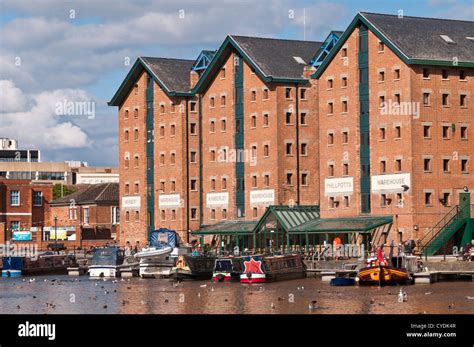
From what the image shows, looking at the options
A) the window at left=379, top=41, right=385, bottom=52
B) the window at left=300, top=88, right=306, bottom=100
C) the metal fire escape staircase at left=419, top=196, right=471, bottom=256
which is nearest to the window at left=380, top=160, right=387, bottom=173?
the metal fire escape staircase at left=419, top=196, right=471, bottom=256

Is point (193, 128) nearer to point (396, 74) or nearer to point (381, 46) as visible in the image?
point (381, 46)

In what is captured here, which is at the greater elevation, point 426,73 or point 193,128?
point 426,73

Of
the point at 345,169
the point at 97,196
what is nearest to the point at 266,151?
the point at 345,169

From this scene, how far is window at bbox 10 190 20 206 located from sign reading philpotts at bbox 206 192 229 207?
3913 cm

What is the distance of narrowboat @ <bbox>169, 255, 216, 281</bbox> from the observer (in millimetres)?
101625

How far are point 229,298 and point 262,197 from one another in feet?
133

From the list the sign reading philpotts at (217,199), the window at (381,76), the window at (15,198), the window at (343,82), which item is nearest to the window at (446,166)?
the window at (381,76)

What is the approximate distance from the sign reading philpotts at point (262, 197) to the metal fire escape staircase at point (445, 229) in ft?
66.3

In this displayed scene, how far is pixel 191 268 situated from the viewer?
102m

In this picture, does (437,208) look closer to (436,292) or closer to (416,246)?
(416,246)

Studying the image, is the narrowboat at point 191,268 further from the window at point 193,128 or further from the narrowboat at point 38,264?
the window at point 193,128

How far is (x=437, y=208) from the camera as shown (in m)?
103

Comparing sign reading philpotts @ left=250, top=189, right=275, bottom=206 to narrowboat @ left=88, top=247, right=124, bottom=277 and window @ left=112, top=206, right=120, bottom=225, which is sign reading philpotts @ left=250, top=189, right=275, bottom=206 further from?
window @ left=112, top=206, right=120, bottom=225
